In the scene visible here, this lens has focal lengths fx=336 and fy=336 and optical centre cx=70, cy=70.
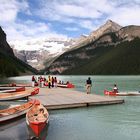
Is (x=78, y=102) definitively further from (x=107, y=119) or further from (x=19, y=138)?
(x=19, y=138)

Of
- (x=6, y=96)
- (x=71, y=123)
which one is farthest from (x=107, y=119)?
(x=6, y=96)

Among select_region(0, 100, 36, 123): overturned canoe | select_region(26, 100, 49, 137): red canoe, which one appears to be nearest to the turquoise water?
select_region(0, 100, 36, 123): overturned canoe

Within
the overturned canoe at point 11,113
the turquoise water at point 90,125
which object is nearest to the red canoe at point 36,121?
the turquoise water at point 90,125

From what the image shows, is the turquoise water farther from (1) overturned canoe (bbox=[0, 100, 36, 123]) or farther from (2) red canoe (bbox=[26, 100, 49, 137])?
(2) red canoe (bbox=[26, 100, 49, 137])

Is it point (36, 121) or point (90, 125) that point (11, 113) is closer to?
point (36, 121)

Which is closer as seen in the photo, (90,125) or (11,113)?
(90,125)

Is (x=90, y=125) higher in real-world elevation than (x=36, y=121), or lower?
lower

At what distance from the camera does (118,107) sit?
44375mm

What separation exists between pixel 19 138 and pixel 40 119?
7.57ft

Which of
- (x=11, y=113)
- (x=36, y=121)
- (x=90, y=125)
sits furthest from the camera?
(x=11, y=113)

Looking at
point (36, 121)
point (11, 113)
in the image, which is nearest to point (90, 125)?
point (36, 121)

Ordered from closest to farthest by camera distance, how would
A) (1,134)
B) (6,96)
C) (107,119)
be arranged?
(1,134) → (107,119) → (6,96)

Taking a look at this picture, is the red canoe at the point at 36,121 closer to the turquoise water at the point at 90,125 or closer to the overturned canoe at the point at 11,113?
the turquoise water at the point at 90,125

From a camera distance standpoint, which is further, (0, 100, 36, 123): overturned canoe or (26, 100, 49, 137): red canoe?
(0, 100, 36, 123): overturned canoe
